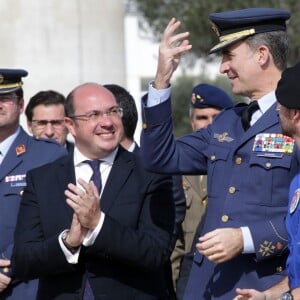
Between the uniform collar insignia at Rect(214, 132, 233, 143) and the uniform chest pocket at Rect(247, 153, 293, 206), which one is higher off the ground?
the uniform collar insignia at Rect(214, 132, 233, 143)

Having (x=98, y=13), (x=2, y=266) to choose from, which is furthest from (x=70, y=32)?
(x=2, y=266)

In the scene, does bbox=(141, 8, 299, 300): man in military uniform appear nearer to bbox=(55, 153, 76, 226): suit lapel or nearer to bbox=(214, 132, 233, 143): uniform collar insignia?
bbox=(214, 132, 233, 143): uniform collar insignia

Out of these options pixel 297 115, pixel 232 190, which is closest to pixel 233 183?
pixel 232 190

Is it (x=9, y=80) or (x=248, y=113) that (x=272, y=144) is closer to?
(x=248, y=113)

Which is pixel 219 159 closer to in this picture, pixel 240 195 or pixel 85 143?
pixel 240 195

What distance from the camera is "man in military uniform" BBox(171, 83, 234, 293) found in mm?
6910

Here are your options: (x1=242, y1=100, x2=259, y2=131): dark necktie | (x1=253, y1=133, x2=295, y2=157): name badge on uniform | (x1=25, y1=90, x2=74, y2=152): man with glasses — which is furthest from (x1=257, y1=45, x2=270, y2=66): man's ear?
(x1=25, y1=90, x2=74, y2=152): man with glasses

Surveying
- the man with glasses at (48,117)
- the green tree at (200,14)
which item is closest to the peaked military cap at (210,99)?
the man with glasses at (48,117)

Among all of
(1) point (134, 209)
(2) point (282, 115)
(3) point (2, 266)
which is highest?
(2) point (282, 115)

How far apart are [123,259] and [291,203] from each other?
3.82 feet

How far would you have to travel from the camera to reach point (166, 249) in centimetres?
532

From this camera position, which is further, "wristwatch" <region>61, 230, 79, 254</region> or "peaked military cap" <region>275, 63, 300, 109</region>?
"wristwatch" <region>61, 230, 79, 254</region>

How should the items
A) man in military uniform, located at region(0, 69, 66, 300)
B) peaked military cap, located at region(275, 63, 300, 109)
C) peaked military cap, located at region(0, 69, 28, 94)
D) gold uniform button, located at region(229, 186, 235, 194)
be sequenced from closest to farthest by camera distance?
peaked military cap, located at region(275, 63, 300, 109) → gold uniform button, located at region(229, 186, 235, 194) → man in military uniform, located at region(0, 69, 66, 300) → peaked military cap, located at region(0, 69, 28, 94)

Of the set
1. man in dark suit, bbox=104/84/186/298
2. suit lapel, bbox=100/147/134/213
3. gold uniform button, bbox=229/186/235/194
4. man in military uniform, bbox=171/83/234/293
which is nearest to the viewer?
gold uniform button, bbox=229/186/235/194
